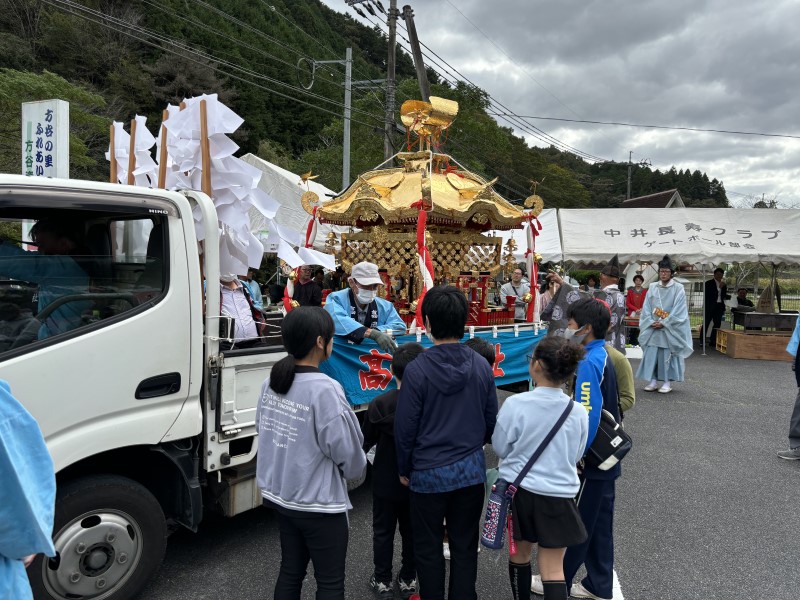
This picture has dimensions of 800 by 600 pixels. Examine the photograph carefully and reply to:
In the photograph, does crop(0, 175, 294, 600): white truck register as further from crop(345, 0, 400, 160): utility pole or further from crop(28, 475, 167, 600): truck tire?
crop(345, 0, 400, 160): utility pole

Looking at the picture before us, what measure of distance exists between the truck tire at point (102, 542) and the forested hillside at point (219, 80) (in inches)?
383

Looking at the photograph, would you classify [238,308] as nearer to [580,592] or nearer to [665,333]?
[580,592]

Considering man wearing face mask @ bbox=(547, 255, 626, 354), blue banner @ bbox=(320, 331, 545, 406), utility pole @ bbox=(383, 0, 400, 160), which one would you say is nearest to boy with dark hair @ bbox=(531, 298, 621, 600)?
blue banner @ bbox=(320, 331, 545, 406)

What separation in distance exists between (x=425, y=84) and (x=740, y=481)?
37.7 ft

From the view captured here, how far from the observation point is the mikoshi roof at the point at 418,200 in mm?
5852

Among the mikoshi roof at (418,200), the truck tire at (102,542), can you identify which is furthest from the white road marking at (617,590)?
the mikoshi roof at (418,200)

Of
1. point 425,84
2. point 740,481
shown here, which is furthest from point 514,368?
point 425,84

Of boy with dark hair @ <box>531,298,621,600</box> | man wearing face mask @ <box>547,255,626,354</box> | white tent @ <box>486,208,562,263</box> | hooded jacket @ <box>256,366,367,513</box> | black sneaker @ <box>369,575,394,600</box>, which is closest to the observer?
hooded jacket @ <box>256,366,367,513</box>

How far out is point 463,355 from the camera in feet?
8.36

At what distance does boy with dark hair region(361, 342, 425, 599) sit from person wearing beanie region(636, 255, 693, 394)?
22.2ft

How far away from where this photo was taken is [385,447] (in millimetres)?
2943

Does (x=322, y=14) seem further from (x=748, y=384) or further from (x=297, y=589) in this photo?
(x=297, y=589)

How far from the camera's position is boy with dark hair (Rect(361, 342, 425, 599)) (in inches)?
114

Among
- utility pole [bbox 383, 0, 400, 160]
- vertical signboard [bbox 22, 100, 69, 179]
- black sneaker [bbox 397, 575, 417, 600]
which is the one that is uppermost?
utility pole [bbox 383, 0, 400, 160]
